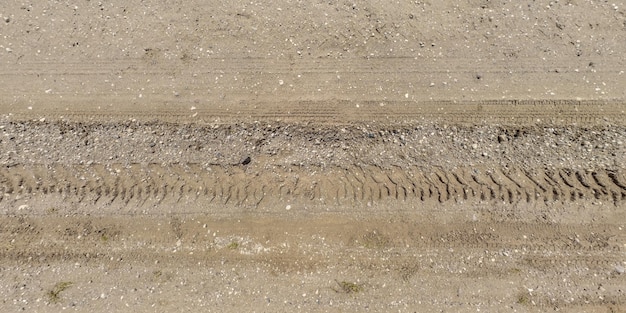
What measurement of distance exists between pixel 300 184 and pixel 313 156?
52cm

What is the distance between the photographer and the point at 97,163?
6.44 m

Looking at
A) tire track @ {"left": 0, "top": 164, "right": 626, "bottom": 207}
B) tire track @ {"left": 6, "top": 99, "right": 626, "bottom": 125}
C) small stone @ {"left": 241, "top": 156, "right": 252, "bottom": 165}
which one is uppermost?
tire track @ {"left": 6, "top": 99, "right": 626, "bottom": 125}

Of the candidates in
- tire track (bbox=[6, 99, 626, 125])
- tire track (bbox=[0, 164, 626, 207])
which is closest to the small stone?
tire track (bbox=[0, 164, 626, 207])

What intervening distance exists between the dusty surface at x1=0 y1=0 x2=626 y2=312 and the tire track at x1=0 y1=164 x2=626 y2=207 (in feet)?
0.09

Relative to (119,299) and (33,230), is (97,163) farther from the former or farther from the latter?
(119,299)

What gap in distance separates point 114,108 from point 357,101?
167 inches

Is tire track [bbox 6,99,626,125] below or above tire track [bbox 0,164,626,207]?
above

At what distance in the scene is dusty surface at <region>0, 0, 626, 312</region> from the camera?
18.4 ft

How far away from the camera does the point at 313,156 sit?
21.0ft

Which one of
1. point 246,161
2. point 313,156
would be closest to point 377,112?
point 313,156

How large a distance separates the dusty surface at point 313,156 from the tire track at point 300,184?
3 cm

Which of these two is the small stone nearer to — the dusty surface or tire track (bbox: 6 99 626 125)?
the dusty surface

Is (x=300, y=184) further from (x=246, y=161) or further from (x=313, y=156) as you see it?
(x=246, y=161)

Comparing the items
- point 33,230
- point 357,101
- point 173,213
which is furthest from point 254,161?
point 33,230
